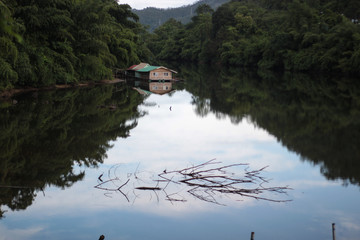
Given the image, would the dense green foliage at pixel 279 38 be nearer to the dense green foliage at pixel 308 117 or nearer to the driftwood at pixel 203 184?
the dense green foliage at pixel 308 117

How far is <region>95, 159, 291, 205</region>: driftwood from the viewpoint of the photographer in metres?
9.47

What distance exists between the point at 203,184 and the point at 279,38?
5274 cm

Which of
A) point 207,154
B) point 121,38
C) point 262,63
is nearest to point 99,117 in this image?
point 207,154

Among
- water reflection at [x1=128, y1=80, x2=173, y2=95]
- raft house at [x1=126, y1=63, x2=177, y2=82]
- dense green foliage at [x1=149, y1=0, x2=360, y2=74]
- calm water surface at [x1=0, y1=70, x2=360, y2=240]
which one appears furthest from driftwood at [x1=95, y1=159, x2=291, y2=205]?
raft house at [x1=126, y1=63, x2=177, y2=82]

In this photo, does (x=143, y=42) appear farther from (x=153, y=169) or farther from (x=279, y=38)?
(x=153, y=169)

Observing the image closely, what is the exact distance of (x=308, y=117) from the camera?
1995 centimetres

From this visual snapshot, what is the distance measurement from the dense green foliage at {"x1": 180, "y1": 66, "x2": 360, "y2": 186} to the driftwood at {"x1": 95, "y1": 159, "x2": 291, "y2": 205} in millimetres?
2206

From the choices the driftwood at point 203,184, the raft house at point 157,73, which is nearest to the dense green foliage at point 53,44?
the raft house at point 157,73

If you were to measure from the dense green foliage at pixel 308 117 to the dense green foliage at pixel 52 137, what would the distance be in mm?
5892

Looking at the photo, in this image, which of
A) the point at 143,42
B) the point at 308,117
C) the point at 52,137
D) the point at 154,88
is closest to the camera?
the point at 52,137

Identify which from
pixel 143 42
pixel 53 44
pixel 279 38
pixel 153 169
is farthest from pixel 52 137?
pixel 279 38

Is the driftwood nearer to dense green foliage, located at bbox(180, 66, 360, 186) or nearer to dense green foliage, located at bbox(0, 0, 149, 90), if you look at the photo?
dense green foliage, located at bbox(180, 66, 360, 186)

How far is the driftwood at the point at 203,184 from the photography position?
9.47 m

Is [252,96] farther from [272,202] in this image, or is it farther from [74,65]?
[272,202]
